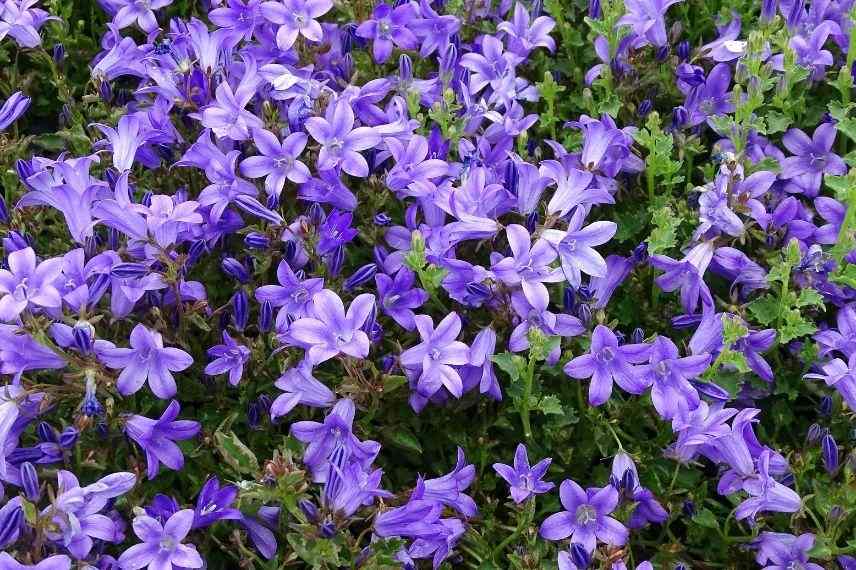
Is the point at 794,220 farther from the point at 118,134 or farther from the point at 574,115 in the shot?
the point at 118,134

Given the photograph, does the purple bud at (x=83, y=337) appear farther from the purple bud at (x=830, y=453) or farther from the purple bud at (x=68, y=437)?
the purple bud at (x=830, y=453)

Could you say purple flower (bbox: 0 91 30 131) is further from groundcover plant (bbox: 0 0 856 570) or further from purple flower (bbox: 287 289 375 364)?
purple flower (bbox: 287 289 375 364)

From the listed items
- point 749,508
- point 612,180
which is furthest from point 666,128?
point 749,508

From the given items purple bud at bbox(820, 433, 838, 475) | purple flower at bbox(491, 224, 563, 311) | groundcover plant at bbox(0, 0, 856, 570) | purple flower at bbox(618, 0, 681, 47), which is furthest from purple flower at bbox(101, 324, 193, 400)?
purple flower at bbox(618, 0, 681, 47)

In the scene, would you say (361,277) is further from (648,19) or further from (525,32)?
(648,19)

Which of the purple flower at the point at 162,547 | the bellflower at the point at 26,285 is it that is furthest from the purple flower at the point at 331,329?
the bellflower at the point at 26,285

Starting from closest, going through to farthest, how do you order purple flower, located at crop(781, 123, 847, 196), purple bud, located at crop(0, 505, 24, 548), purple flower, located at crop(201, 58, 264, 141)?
1. purple bud, located at crop(0, 505, 24, 548)
2. purple flower, located at crop(201, 58, 264, 141)
3. purple flower, located at crop(781, 123, 847, 196)

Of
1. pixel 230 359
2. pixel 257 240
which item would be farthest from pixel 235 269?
pixel 230 359
